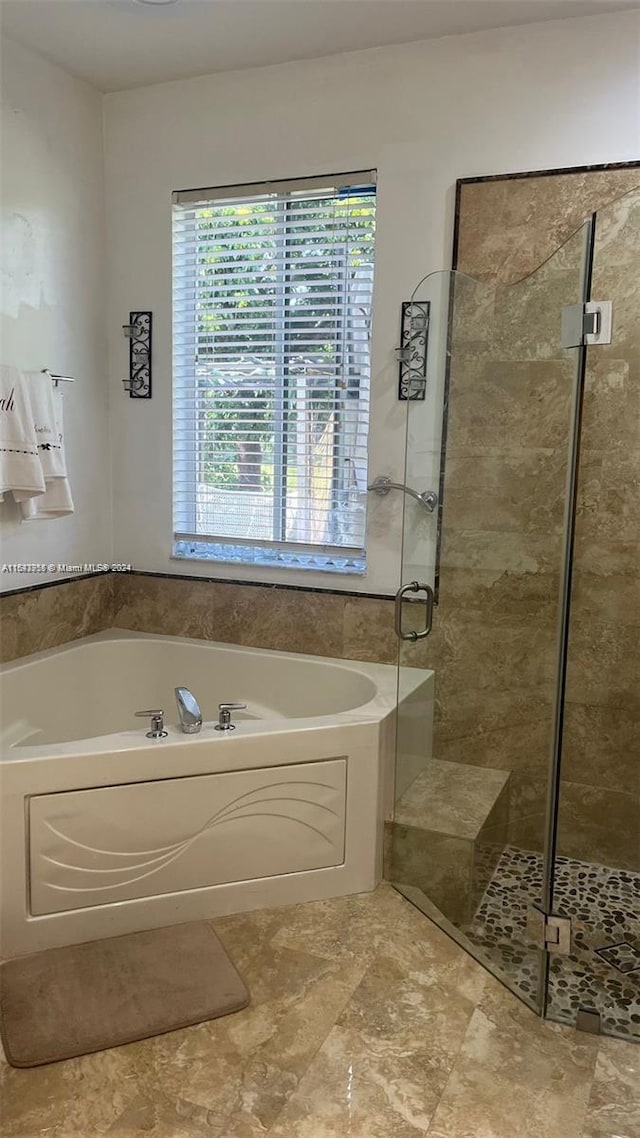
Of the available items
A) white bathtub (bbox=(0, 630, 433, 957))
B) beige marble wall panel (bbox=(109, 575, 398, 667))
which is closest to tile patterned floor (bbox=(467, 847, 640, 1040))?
white bathtub (bbox=(0, 630, 433, 957))

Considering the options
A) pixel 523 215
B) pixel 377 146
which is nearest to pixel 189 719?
pixel 523 215

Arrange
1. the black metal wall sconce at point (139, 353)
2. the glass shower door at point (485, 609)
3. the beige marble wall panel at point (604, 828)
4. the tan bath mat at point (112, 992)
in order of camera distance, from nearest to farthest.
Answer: the tan bath mat at point (112, 992) → the glass shower door at point (485, 609) → the beige marble wall panel at point (604, 828) → the black metal wall sconce at point (139, 353)

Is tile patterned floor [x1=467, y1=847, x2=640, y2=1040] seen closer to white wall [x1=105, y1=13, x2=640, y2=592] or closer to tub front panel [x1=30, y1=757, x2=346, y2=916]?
tub front panel [x1=30, y1=757, x2=346, y2=916]

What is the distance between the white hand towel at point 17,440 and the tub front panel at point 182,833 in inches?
41.7

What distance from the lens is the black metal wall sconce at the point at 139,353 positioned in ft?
11.0

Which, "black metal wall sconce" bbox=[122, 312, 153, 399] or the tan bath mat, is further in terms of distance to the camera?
"black metal wall sconce" bbox=[122, 312, 153, 399]

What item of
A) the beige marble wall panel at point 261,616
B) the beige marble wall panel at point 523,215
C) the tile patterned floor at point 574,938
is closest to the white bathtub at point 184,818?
the beige marble wall panel at point 261,616

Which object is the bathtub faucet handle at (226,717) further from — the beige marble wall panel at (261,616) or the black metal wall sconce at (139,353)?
the black metal wall sconce at (139,353)

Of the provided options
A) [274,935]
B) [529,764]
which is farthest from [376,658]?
[274,935]

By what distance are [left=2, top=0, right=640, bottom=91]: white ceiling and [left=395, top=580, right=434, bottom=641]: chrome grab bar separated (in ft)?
5.83

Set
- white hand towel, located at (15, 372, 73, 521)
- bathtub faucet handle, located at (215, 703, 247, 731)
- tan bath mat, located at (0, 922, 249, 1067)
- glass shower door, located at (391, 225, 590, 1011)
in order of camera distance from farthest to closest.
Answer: white hand towel, located at (15, 372, 73, 521), bathtub faucet handle, located at (215, 703, 247, 731), glass shower door, located at (391, 225, 590, 1011), tan bath mat, located at (0, 922, 249, 1067)

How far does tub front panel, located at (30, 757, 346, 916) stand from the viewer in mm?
2320

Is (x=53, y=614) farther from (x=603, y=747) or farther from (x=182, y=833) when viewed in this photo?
(x=603, y=747)

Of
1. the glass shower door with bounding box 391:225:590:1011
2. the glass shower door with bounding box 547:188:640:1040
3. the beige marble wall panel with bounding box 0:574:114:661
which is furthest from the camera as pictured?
the beige marble wall panel with bounding box 0:574:114:661
